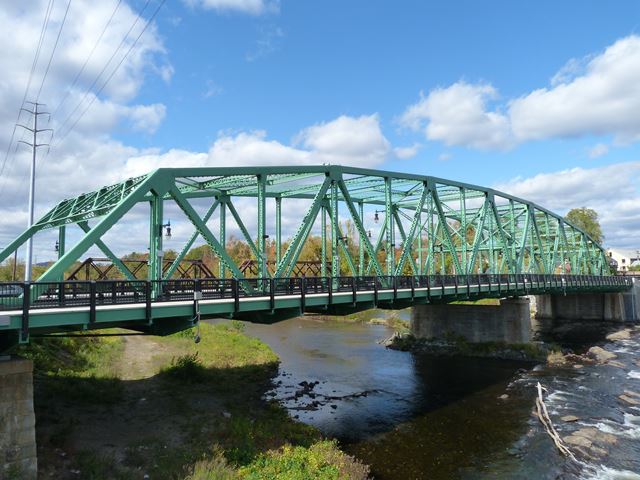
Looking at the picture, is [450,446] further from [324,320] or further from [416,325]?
[324,320]

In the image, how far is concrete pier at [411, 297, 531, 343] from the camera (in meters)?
40.0

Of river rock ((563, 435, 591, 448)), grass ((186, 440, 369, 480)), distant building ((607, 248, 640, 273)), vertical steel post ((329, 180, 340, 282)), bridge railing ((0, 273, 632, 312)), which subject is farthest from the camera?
distant building ((607, 248, 640, 273))

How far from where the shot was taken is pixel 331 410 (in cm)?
2303

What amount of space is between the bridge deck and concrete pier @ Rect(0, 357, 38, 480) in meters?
1.07

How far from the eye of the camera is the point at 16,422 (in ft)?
38.4

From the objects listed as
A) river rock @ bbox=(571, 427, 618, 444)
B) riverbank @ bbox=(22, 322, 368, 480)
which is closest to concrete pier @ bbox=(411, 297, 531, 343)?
riverbank @ bbox=(22, 322, 368, 480)

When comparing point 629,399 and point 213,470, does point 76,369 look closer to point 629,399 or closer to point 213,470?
point 213,470

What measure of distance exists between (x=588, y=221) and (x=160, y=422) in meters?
118

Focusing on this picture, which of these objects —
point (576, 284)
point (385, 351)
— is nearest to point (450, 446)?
point (385, 351)

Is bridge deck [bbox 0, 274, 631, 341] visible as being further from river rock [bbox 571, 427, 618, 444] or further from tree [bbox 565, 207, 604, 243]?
tree [bbox 565, 207, 604, 243]

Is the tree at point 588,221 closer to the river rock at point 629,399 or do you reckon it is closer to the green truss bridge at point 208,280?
the green truss bridge at point 208,280

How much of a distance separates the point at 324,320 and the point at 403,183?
28672 millimetres

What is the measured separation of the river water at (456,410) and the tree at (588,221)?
8119 cm

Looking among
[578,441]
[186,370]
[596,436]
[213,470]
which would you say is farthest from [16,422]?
[596,436]
